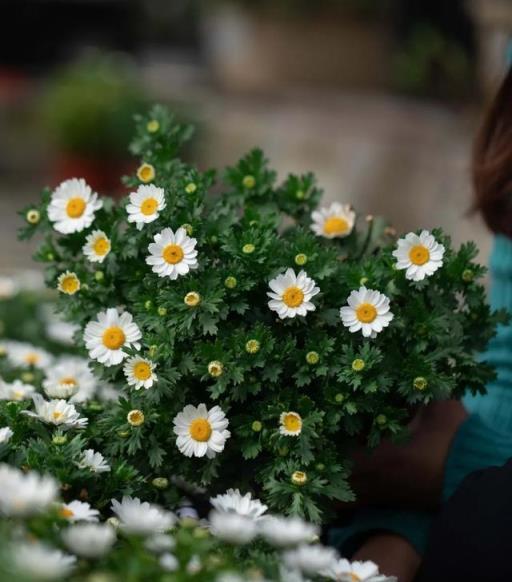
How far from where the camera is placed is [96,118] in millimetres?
4930

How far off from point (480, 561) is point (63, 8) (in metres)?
6.41

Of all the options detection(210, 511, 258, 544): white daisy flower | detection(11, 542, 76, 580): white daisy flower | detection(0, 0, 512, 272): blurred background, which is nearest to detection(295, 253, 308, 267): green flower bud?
detection(210, 511, 258, 544): white daisy flower

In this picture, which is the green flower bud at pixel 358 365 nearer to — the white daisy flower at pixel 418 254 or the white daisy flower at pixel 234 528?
the white daisy flower at pixel 418 254

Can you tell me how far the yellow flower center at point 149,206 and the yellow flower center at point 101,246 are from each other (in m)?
0.07

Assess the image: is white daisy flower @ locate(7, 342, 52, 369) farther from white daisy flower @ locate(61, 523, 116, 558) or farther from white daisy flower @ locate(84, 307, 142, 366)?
white daisy flower @ locate(61, 523, 116, 558)

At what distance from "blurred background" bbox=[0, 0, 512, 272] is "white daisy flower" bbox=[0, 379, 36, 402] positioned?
108 inches

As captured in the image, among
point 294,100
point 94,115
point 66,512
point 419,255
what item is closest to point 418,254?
point 419,255

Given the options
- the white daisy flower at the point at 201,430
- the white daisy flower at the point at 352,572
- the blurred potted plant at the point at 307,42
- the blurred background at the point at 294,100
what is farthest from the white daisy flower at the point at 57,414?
the blurred potted plant at the point at 307,42

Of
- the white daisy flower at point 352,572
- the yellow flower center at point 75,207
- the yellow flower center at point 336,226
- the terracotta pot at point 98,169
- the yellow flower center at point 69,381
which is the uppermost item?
the terracotta pot at point 98,169

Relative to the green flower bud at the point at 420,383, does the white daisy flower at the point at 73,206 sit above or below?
above

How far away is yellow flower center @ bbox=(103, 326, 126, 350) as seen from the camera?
111 cm

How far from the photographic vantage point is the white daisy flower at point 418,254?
3.59 ft

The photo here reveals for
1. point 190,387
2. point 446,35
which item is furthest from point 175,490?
point 446,35

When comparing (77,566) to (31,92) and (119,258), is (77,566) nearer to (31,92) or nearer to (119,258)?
(119,258)
